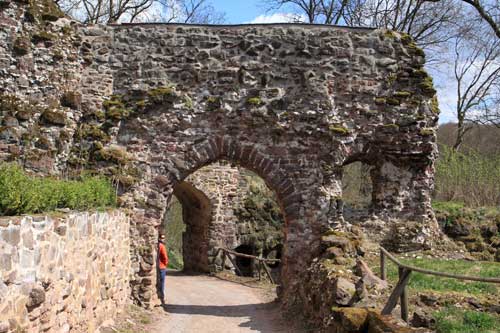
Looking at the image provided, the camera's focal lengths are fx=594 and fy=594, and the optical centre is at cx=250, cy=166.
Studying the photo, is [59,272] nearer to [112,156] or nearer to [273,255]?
[112,156]

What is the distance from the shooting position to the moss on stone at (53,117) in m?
11.1

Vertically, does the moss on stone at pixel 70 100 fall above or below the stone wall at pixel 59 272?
above

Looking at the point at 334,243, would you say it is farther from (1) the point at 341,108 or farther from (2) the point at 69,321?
(2) the point at 69,321

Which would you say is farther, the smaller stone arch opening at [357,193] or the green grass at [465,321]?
the smaller stone arch opening at [357,193]

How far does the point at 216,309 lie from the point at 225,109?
405 centimetres

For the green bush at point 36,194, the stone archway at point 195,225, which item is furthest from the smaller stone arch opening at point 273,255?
the green bush at point 36,194

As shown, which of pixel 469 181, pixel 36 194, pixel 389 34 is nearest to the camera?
pixel 36 194

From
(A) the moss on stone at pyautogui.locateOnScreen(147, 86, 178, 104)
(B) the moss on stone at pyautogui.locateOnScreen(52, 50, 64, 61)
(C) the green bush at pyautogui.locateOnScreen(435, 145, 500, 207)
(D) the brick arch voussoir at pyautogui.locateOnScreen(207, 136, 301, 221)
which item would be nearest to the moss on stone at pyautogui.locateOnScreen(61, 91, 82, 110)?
(B) the moss on stone at pyautogui.locateOnScreen(52, 50, 64, 61)

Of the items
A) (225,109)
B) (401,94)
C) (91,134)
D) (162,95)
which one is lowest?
(91,134)

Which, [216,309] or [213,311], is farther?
[216,309]

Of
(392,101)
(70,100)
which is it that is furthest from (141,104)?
(392,101)

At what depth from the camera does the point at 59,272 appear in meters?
6.09

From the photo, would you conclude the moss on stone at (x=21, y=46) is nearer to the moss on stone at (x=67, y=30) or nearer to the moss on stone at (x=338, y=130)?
the moss on stone at (x=67, y=30)

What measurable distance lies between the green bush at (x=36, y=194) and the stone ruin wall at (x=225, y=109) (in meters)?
2.69
